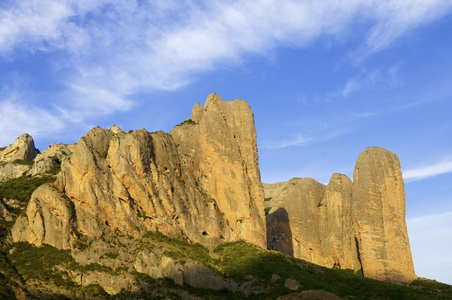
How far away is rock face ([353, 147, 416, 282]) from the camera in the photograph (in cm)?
11462

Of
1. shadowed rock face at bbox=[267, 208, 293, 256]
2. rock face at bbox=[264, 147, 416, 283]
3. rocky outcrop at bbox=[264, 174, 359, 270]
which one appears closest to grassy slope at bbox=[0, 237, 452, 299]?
rock face at bbox=[264, 147, 416, 283]

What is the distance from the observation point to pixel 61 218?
9550 cm

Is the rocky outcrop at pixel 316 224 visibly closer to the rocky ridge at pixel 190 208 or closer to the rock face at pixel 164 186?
the rocky ridge at pixel 190 208

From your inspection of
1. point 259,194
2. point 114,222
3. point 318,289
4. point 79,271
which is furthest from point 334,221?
point 79,271

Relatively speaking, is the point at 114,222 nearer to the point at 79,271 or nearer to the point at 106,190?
the point at 106,190

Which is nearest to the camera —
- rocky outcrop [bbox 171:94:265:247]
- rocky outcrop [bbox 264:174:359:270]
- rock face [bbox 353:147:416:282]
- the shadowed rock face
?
rocky outcrop [bbox 171:94:265:247]

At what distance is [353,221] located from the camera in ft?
409

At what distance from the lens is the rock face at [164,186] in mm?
96625

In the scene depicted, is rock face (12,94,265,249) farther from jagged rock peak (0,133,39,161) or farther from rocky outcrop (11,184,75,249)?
jagged rock peak (0,133,39,161)

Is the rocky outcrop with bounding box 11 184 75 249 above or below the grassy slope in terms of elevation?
above

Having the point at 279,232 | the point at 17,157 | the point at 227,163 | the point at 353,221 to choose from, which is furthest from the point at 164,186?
the point at 17,157

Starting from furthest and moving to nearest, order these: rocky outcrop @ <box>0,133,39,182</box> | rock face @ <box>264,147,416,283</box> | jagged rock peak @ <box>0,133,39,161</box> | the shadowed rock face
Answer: jagged rock peak @ <box>0,133,39,161</box> < the shadowed rock face < rocky outcrop @ <box>0,133,39,182</box> < rock face @ <box>264,147,416,283</box>

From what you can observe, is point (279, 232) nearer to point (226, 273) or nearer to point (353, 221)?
point (353, 221)

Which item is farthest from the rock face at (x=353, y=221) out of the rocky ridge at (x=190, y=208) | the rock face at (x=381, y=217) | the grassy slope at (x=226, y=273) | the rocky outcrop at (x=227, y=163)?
the rocky outcrop at (x=227, y=163)
